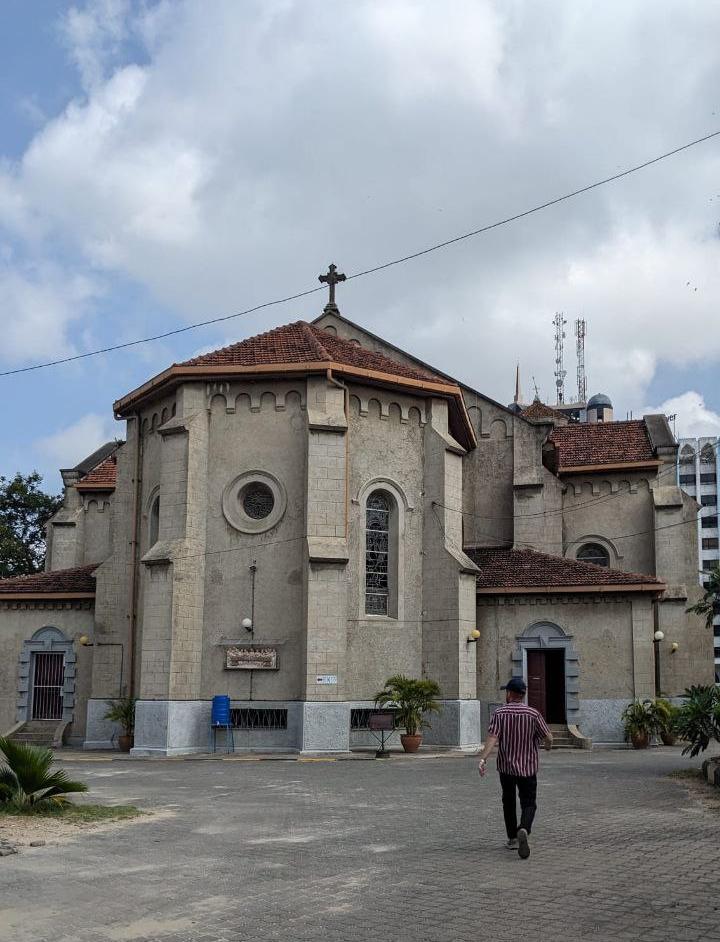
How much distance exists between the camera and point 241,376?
2509 cm

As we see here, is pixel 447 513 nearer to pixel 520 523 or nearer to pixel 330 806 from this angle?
pixel 520 523

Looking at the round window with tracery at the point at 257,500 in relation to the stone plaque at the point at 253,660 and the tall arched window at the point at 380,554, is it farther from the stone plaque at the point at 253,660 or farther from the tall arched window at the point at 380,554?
the stone plaque at the point at 253,660

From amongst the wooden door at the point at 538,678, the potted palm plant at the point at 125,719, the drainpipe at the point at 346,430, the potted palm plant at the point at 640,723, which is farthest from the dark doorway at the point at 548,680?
the potted palm plant at the point at 125,719

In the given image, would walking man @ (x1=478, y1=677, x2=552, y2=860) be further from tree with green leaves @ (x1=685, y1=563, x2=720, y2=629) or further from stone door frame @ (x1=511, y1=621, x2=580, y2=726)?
stone door frame @ (x1=511, y1=621, x2=580, y2=726)

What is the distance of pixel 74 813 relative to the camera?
12.5 m

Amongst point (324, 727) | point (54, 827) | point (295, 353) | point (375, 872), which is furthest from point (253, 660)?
point (375, 872)

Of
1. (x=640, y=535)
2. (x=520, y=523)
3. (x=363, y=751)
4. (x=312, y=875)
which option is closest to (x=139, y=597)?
(x=363, y=751)

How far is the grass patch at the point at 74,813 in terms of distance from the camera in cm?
1212

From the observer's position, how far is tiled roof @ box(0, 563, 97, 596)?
2905 centimetres

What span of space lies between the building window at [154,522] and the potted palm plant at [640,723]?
13.1 meters

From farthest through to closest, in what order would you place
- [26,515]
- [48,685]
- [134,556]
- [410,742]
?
[26,515]
[48,685]
[134,556]
[410,742]

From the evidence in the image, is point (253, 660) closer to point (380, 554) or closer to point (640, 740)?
point (380, 554)

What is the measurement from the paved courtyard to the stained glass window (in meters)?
10.4

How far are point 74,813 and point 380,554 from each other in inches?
553
